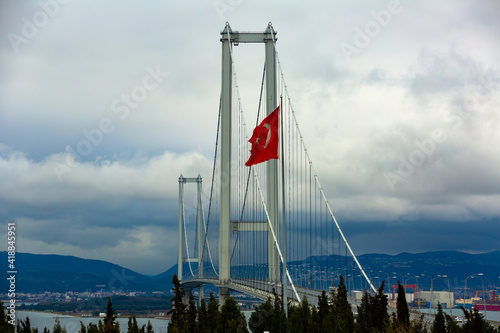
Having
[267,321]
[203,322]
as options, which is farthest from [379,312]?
[203,322]

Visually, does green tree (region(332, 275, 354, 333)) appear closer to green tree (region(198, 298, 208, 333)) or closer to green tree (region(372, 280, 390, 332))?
green tree (region(372, 280, 390, 332))

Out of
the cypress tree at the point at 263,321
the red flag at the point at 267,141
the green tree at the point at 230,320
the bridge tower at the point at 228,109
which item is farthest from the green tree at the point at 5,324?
the red flag at the point at 267,141

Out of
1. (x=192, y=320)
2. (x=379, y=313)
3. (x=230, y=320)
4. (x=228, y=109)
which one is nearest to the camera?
(x=379, y=313)

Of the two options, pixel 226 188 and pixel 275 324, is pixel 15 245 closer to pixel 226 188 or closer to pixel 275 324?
pixel 275 324

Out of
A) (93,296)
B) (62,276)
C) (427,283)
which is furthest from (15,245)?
(427,283)

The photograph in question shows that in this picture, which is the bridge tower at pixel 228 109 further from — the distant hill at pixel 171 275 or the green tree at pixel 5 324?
the distant hill at pixel 171 275

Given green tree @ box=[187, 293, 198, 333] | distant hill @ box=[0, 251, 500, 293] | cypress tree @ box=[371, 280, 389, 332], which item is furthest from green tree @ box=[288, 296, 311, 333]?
distant hill @ box=[0, 251, 500, 293]

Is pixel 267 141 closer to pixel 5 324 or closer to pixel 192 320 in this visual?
pixel 192 320
